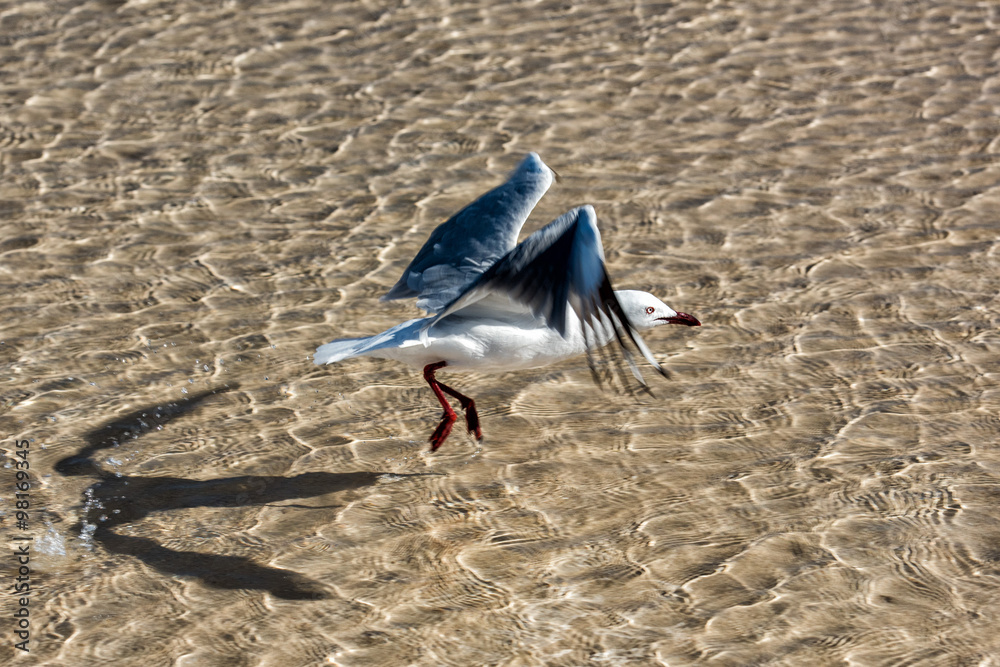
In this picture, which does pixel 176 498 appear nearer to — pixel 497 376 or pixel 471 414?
pixel 471 414

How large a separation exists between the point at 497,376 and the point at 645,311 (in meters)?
0.98

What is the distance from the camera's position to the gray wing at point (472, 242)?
4.50 metres

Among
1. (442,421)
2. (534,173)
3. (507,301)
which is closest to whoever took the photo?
(507,301)

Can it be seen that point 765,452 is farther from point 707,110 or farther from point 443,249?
point 707,110

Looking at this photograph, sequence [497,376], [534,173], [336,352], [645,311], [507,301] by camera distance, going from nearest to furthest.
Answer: [336,352] < [507,301] < [645,311] < [534,173] < [497,376]

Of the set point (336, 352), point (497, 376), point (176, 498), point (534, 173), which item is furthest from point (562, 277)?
point (176, 498)

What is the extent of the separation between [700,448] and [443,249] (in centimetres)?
134

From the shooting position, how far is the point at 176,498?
14.1 ft

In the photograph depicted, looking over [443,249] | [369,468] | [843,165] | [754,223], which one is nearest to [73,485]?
[369,468]

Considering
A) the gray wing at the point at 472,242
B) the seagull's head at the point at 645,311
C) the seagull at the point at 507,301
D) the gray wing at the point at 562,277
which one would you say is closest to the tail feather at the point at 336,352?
the seagull at the point at 507,301

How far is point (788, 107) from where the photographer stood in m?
7.98

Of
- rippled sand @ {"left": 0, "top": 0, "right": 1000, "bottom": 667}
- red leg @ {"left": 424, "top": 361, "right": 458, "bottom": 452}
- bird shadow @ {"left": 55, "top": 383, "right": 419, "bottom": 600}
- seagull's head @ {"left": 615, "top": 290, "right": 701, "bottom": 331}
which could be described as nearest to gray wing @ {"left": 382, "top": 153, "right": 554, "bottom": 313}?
red leg @ {"left": 424, "top": 361, "right": 458, "bottom": 452}

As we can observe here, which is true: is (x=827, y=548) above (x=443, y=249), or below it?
below

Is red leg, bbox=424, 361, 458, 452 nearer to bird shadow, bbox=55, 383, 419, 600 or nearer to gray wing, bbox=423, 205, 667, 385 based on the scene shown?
bird shadow, bbox=55, 383, 419, 600
